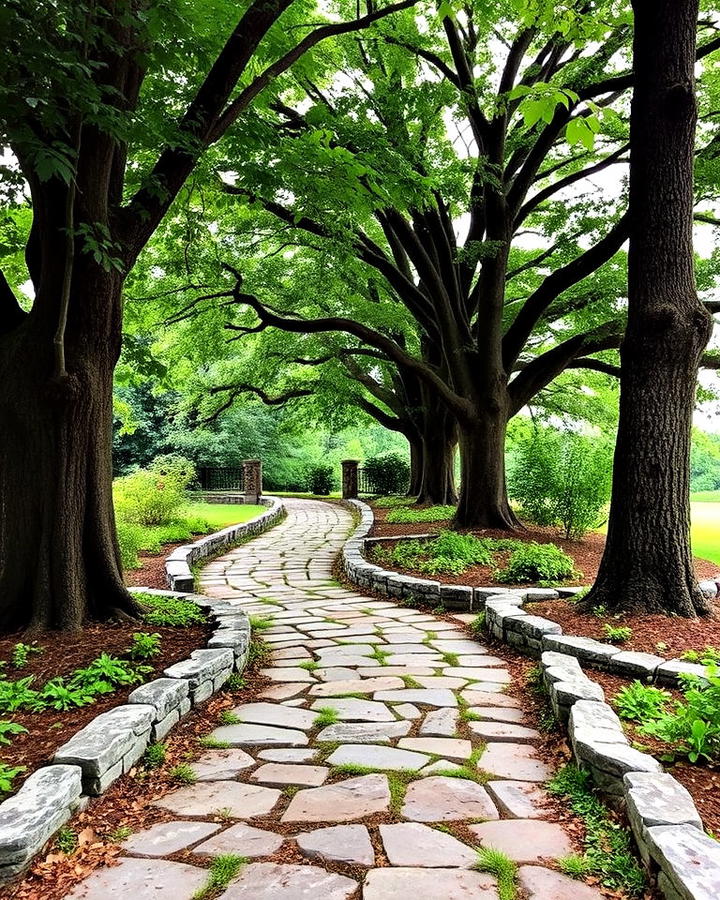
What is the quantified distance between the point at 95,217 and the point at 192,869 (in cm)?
428

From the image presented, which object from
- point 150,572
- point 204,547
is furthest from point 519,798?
point 204,547

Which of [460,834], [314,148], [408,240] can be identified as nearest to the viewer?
[460,834]

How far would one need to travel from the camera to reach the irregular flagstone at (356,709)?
3659 millimetres

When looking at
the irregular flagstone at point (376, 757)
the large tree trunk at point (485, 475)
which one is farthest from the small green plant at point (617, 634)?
the large tree trunk at point (485, 475)

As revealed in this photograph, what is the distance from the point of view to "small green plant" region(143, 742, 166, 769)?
307 cm

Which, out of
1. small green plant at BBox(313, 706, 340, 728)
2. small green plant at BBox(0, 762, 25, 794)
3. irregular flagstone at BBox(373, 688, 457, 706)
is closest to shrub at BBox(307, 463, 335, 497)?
irregular flagstone at BBox(373, 688, 457, 706)

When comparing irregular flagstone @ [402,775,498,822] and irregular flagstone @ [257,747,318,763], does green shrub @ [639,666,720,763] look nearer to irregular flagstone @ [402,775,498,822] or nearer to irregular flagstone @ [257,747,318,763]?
irregular flagstone @ [402,775,498,822]

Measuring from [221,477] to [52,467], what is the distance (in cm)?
2539

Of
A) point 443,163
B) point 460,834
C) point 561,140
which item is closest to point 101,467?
point 460,834

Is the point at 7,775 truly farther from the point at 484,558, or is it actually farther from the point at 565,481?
the point at 565,481

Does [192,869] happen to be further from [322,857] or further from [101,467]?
[101,467]

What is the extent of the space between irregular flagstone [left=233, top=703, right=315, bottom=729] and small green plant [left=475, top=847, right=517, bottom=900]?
151 centimetres

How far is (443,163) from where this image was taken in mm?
9555

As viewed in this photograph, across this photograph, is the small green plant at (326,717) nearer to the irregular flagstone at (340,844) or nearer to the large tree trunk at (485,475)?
the irregular flagstone at (340,844)
